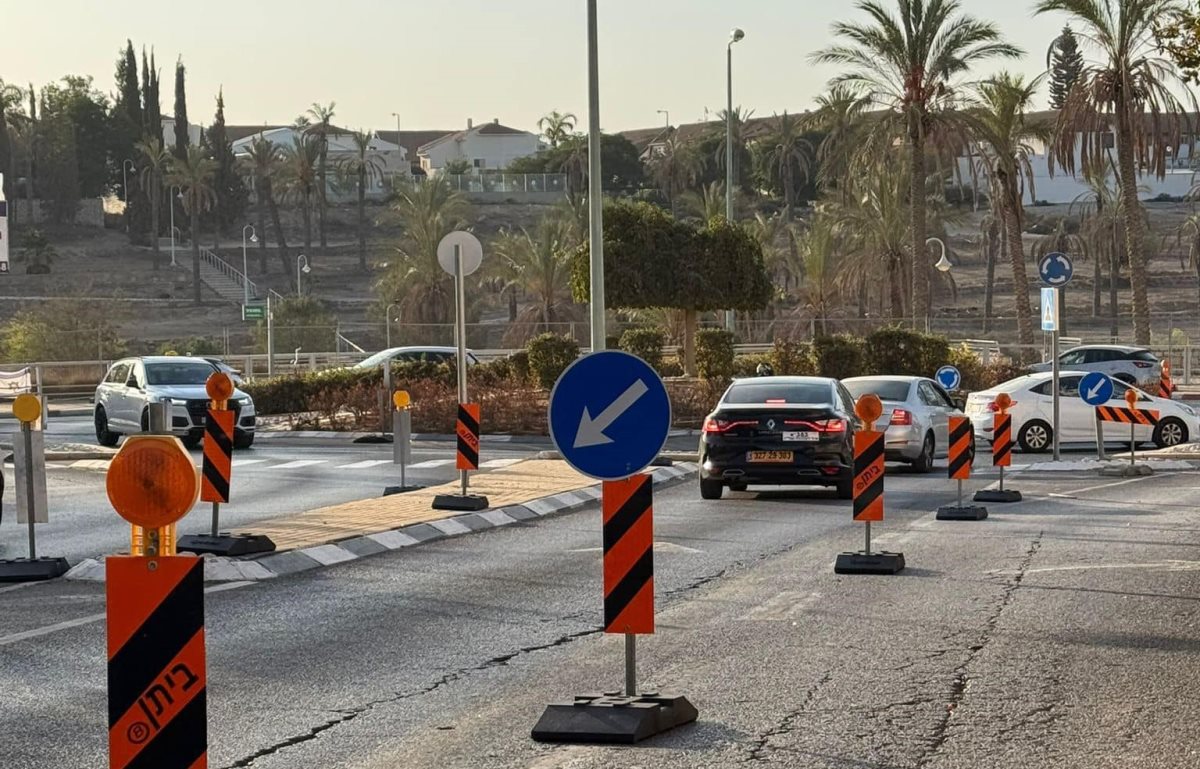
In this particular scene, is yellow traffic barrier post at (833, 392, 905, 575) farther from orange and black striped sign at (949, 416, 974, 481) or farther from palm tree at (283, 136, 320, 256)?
palm tree at (283, 136, 320, 256)

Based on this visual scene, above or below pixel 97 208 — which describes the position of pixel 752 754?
below

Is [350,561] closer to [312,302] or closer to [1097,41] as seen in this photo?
[1097,41]

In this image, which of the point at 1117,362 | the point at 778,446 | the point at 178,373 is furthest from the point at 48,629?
the point at 1117,362

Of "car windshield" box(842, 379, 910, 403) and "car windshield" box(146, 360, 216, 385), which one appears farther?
"car windshield" box(146, 360, 216, 385)

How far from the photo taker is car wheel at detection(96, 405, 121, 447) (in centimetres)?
3284

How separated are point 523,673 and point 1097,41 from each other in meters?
37.9

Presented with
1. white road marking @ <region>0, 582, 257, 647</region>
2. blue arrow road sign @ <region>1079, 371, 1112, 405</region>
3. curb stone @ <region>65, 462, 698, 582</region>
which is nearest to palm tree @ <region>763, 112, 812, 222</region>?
blue arrow road sign @ <region>1079, 371, 1112, 405</region>

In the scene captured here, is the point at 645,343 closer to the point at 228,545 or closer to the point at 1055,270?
the point at 1055,270

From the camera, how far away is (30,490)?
540 inches

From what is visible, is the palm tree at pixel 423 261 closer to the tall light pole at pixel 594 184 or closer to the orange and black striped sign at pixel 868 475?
the tall light pole at pixel 594 184

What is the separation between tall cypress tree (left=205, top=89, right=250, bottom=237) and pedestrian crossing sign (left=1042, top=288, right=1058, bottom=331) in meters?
99.4

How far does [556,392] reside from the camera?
26.3ft

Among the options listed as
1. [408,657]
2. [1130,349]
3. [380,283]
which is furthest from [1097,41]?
[380,283]

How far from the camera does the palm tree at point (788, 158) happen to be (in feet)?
393
